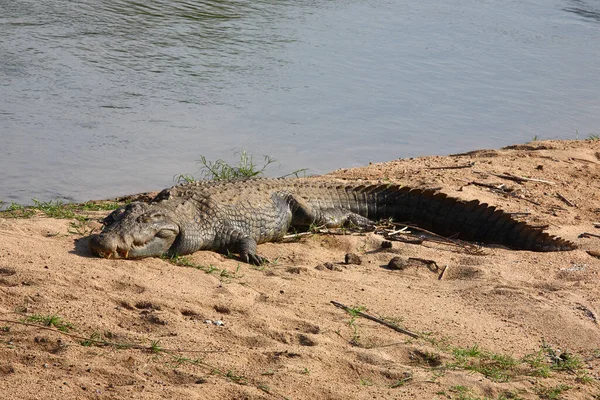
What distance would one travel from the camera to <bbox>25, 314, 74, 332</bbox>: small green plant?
384 cm

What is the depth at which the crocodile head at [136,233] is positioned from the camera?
5.09 metres

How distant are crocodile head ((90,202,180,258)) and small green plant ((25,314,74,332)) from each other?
1.18 m

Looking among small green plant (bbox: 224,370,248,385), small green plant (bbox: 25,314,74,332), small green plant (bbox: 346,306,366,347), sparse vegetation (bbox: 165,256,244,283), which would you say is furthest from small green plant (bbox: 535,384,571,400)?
small green plant (bbox: 25,314,74,332)

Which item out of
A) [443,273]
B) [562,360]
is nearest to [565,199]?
[443,273]

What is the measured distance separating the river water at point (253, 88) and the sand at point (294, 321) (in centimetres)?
230

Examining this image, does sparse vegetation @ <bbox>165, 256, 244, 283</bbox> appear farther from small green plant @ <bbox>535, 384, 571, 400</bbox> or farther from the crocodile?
small green plant @ <bbox>535, 384, 571, 400</bbox>

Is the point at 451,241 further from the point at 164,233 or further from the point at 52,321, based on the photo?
the point at 52,321

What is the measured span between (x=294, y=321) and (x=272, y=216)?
230 cm

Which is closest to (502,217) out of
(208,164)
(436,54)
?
(208,164)

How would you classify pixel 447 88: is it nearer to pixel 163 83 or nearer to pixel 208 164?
pixel 163 83

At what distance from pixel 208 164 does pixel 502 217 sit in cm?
312

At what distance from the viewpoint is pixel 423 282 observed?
17.9 ft

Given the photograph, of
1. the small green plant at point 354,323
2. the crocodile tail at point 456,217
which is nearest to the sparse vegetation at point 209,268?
the small green plant at point 354,323

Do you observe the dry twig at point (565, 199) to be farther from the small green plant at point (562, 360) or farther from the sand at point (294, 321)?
the small green plant at point (562, 360)
